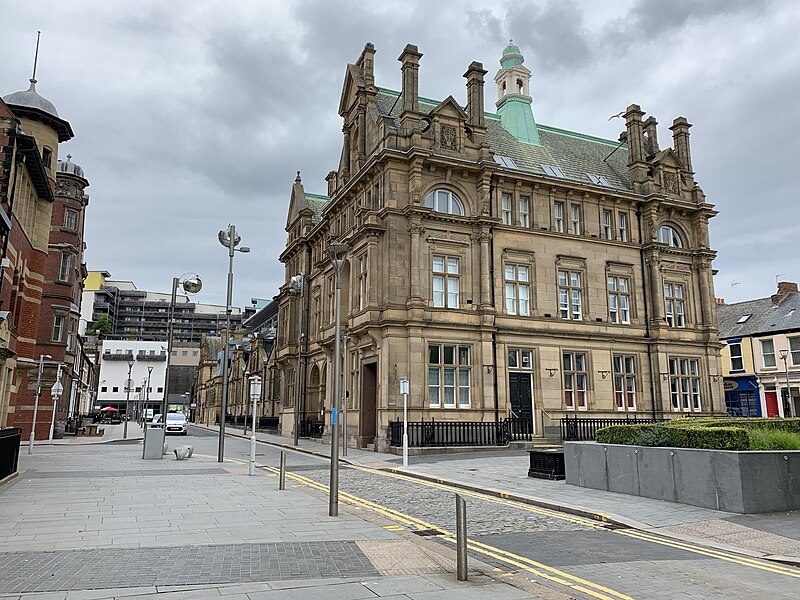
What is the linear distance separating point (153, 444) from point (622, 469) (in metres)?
18.2

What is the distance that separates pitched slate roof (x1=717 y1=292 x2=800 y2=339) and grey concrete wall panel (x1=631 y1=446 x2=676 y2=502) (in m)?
41.3

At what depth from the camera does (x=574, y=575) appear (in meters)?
7.76

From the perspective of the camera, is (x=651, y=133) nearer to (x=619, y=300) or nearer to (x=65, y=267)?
(x=619, y=300)

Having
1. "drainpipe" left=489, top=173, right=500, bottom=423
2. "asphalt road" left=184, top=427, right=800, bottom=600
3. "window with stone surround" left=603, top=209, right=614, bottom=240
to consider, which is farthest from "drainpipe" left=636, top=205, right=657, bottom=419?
"asphalt road" left=184, top=427, right=800, bottom=600

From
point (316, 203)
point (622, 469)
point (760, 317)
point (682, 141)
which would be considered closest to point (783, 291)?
point (760, 317)

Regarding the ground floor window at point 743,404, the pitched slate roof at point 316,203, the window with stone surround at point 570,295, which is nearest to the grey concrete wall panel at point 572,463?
the window with stone surround at point 570,295

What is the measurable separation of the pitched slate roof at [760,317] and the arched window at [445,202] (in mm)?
32175

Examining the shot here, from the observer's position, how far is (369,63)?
34.7m

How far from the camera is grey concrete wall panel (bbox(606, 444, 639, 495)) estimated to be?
14.4m

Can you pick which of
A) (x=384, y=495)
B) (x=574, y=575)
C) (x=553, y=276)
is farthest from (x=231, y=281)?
(x=574, y=575)

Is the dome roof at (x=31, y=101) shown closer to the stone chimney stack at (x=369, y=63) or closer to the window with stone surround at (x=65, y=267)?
the window with stone surround at (x=65, y=267)

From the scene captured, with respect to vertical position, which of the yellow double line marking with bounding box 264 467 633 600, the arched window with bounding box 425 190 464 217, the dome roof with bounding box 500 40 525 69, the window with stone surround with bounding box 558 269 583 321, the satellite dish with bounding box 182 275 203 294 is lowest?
the yellow double line marking with bounding box 264 467 633 600

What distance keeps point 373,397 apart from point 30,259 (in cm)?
1740

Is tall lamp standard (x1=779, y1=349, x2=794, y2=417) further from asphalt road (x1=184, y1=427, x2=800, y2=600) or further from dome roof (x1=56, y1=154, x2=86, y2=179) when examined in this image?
dome roof (x1=56, y1=154, x2=86, y2=179)
